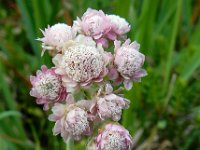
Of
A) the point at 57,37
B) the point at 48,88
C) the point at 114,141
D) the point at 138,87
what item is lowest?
the point at 138,87

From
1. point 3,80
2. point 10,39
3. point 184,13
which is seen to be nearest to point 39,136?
point 3,80

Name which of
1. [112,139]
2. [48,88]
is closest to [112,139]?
[112,139]

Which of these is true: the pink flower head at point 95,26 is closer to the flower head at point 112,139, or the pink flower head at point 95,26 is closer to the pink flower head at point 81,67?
the pink flower head at point 81,67

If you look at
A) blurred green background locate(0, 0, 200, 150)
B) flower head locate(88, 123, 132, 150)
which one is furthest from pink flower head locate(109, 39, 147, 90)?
blurred green background locate(0, 0, 200, 150)

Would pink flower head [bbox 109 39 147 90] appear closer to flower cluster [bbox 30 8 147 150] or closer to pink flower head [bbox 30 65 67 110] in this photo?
flower cluster [bbox 30 8 147 150]

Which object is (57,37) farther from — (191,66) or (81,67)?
(191,66)

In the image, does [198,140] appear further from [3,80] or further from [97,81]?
[97,81]
